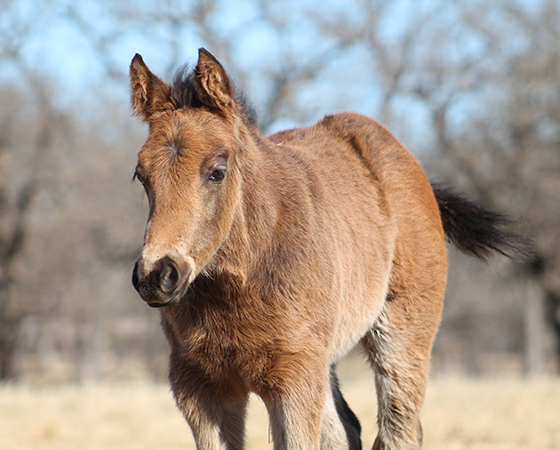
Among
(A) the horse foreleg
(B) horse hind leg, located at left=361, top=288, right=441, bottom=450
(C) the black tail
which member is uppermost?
(C) the black tail

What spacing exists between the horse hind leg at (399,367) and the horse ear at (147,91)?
246cm

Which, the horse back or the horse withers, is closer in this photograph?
the horse withers

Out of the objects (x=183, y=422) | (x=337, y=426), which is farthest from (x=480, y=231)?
(x=183, y=422)

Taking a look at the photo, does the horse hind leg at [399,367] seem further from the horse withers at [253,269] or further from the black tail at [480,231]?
the black tail at [480,231]

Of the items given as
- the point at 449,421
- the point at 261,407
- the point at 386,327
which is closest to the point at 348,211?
the point at 386,327

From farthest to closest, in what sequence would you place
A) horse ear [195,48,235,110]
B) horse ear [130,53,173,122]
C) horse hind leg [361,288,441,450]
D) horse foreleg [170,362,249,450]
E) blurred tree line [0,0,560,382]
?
blurred tree line [0,0,560,382], horse hind leg [361,288,441,450], horse foreleg [170,362,249,450], horse ear [130,53,173,122], horse ear [195,48,235,110]

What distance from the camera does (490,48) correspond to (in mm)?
16312

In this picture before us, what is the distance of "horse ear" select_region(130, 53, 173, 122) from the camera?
308 cm

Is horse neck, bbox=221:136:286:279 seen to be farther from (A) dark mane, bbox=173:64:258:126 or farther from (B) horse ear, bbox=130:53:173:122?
(B) horse ear, bbox=130:53:173:122

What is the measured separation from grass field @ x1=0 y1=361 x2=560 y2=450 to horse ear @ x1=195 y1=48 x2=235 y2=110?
267 cm

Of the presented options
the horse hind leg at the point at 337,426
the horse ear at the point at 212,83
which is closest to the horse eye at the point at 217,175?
the horse ear at the point at 212,83

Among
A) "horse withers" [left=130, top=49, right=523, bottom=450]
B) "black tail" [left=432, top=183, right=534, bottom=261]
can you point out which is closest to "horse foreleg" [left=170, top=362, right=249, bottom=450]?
"horse withers" [left=130, top=49, right=523, bottom=450]

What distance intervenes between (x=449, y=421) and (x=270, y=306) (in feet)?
13.4

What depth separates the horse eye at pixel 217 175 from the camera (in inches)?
110
